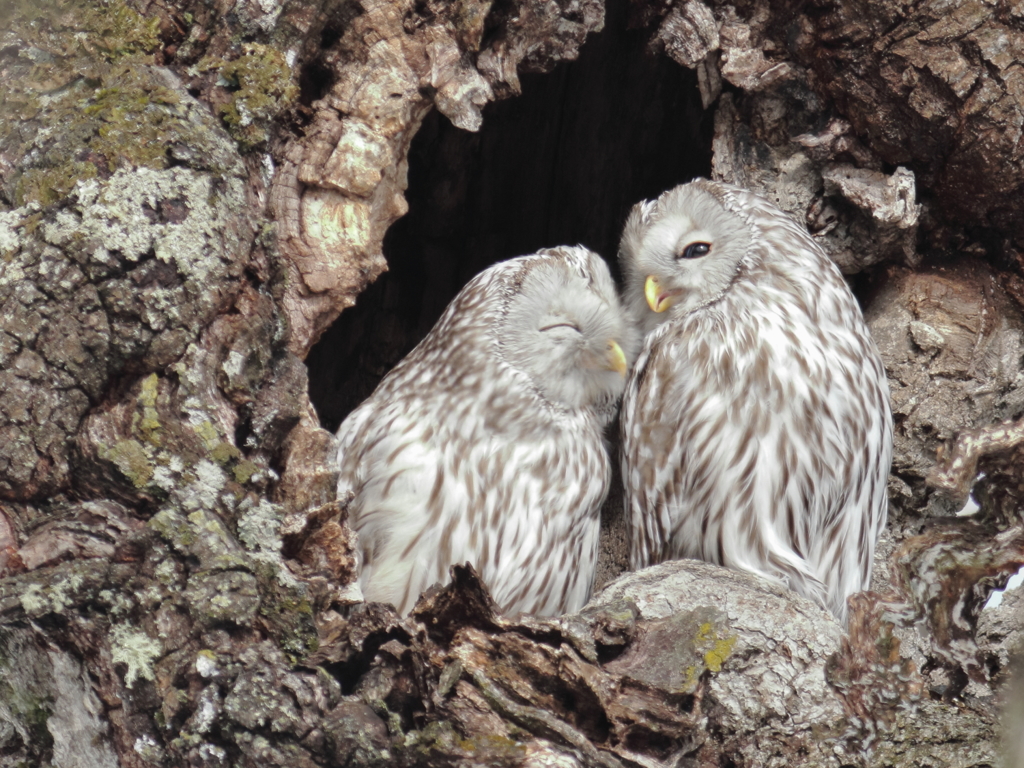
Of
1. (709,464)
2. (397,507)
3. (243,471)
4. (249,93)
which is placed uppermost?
(249,93)

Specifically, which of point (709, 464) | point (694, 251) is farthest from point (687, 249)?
point (709, 464)

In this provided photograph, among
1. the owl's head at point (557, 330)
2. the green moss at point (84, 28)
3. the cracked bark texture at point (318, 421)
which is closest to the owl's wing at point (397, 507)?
the owl's head at point (557, 330)

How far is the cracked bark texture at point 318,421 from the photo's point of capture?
6.52 ft

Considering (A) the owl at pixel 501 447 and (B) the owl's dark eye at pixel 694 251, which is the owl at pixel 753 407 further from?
(A) the owl at pixel 501 447

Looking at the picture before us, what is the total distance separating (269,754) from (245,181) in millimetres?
1279

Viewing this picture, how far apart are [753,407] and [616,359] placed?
0.41 meters

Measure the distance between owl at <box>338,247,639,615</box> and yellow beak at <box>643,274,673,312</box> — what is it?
119mm

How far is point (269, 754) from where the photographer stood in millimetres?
1872

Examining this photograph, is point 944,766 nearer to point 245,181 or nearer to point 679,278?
point 679,278

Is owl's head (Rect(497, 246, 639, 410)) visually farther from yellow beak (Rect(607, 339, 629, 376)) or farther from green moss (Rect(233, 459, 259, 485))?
green moss (Rect(233, 459, 259, 485))

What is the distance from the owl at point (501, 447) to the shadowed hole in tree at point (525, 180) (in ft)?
2.46

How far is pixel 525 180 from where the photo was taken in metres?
3.96

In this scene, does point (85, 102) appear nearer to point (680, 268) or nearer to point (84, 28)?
point (84, 28)

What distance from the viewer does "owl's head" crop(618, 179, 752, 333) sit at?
119 inches
